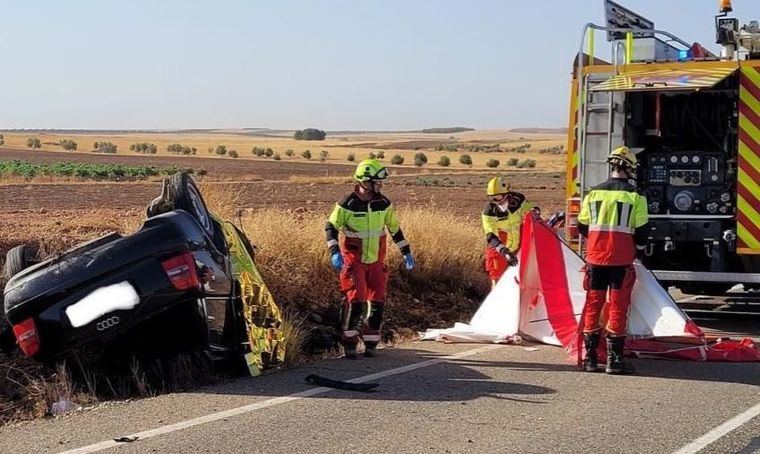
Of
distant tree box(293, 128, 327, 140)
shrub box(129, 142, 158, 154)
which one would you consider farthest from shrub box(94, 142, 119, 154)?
distant tree box(293, 128, 327, 140)

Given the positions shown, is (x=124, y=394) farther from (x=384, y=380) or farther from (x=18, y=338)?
(x=384, y=380)

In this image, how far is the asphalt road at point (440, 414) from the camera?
5656 mm

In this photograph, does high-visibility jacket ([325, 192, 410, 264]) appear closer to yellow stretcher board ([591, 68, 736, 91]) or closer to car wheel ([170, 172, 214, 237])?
car wheel ([170, 172, 214, 237])

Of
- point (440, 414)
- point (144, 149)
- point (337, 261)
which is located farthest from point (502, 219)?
point (144, 149)

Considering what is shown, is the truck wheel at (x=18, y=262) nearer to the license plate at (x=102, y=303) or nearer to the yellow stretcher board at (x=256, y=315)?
the license plate at (x=102, y=303)

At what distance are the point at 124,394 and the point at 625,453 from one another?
3.55 meters

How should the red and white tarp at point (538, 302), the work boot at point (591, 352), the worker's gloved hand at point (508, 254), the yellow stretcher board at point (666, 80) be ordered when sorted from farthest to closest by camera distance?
the yellow stretcher board at point (666, 80) < the worker's gloved hand at point (508, 254) < the red and white tarp at point (538, 302) < the work boot at point (591, 352)

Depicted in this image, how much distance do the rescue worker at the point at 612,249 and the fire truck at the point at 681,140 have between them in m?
2.18

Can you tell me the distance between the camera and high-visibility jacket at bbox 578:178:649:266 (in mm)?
8039

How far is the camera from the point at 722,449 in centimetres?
558

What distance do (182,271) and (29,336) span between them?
106 centimetres

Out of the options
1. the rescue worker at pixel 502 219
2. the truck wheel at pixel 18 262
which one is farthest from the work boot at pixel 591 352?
the truck wheel at pixel 18 262

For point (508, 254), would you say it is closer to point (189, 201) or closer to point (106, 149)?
point (189, 201)

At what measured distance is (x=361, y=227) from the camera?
8.59m
